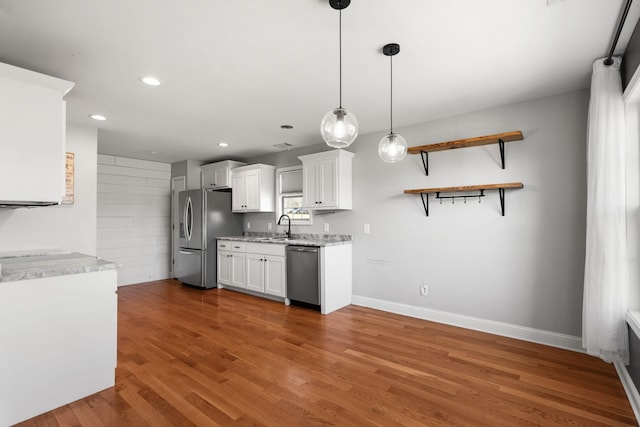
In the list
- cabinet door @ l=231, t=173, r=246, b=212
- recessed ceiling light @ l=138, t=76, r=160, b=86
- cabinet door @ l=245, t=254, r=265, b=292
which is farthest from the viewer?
cabinet door @ l=231, t=173, r=246, b=212

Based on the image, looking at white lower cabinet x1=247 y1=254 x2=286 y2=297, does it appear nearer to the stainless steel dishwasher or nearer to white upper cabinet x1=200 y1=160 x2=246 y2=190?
the stainless steel dishwasher

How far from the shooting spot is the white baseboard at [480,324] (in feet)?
9.50

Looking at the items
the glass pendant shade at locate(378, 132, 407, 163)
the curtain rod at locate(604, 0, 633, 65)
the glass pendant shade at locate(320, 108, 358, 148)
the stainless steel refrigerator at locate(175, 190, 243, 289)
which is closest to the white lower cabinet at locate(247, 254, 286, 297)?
the stainless steel refrigerator at locate(175, 190, 243, 289)

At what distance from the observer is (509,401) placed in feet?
6.74

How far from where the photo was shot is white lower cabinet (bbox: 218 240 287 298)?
4.42 metres

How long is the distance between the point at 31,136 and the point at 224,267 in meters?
3.41

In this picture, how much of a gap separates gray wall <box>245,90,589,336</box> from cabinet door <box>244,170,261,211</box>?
180cm

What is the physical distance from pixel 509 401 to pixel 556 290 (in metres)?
1.43

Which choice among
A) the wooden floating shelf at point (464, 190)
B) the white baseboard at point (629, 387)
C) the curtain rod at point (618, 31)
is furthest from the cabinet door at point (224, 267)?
the curtain rod at point (618, 31)

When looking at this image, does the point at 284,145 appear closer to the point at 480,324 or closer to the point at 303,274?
the point at 303,274

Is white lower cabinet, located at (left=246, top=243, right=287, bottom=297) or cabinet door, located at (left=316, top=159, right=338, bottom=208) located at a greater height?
cabinet door, located at (left=316, top=159, right=338, bottom=208)

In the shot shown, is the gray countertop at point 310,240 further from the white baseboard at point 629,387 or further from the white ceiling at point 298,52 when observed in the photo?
the white baseboard at point 629,387

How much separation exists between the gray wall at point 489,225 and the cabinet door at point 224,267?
7.23ft

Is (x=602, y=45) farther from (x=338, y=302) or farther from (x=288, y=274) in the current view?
(x=288, y=274)
